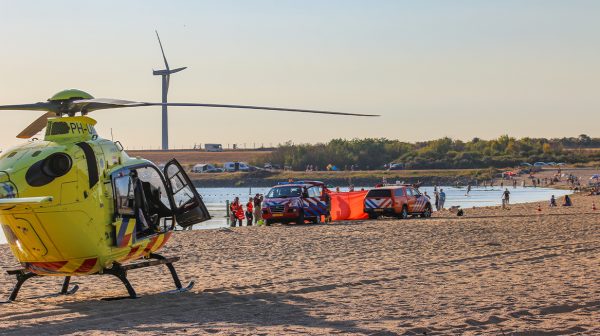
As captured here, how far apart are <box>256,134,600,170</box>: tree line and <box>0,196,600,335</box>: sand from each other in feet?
397

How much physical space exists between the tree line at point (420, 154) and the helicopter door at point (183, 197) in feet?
419

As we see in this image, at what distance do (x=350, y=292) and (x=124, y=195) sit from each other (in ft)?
12.0

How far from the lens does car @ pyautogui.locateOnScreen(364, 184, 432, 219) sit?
129ft

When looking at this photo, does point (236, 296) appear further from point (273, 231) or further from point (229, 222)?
point (229, 222)

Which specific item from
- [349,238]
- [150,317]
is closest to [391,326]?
[150,317]

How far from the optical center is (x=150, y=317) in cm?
1308

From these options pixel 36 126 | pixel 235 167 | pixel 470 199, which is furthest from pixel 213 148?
pixel 36 126

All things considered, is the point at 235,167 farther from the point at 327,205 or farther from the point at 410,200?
the point at 327,205

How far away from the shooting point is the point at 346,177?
12900 centimetres

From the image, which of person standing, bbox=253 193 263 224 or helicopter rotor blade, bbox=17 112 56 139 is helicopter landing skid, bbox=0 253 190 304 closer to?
helicopter rotor blade, bbox=17 112 56 139

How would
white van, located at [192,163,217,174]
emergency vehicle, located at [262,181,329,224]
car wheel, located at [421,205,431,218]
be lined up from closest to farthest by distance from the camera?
emergency vehicle, located at [262,181,329,224] < car wheel, located at [421,205,431,218] < white van, located at [192,163,217,174]

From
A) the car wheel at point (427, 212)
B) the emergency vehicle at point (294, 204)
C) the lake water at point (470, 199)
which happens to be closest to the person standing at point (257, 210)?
the emergency vehicle at point (294, 204)

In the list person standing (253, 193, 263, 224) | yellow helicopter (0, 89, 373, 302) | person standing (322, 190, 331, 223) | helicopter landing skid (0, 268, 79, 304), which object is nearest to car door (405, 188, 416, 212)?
person standing (322, 190, 331, 223)

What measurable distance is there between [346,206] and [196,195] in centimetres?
2543
